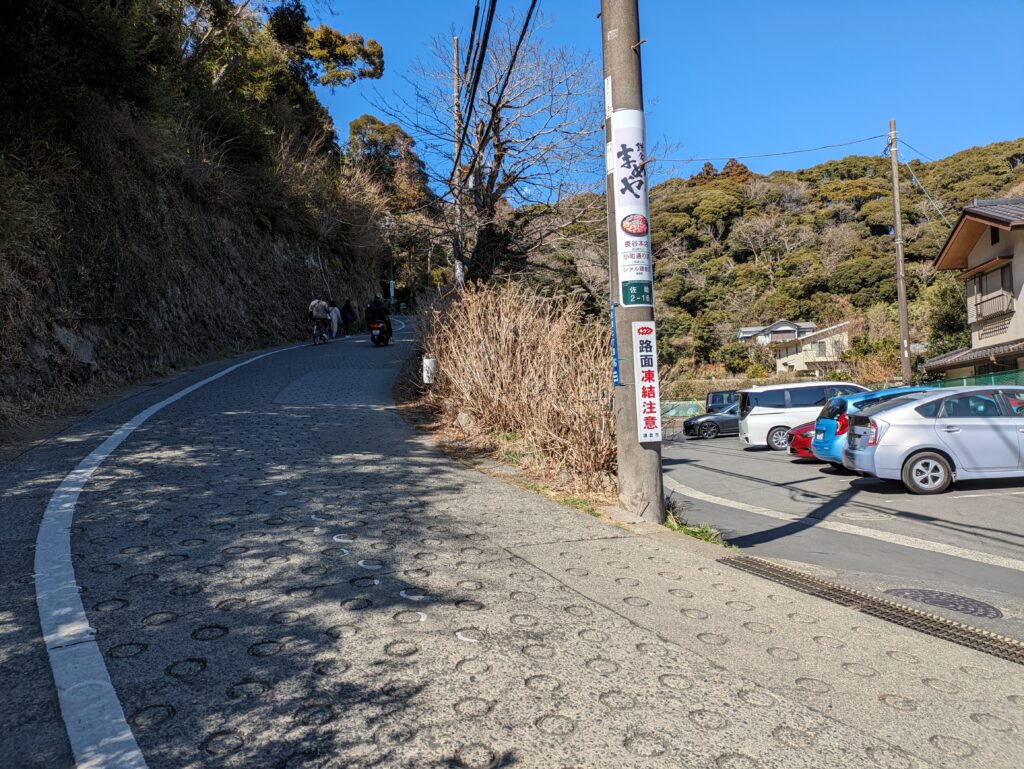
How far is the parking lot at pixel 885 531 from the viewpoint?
5.42 metres

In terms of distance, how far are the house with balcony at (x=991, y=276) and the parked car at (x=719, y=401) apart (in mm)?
8597

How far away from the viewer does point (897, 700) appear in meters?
3.00

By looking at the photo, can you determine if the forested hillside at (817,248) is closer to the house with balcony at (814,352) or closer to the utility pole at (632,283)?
the house with balcony at (814,352)

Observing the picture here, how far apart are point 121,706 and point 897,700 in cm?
311

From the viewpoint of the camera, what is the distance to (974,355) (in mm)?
25891

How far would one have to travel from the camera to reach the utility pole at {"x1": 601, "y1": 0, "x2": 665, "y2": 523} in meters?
5.92

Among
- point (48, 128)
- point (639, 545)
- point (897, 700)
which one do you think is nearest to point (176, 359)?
point (48, 128)

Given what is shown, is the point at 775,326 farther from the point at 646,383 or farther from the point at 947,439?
the point at 646,383

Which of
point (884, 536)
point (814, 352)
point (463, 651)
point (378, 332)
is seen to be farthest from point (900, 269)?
point (814, 352)

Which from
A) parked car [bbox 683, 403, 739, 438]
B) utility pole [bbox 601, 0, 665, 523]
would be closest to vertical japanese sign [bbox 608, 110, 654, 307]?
utility pole [bbox 601, 0, 665, 523]

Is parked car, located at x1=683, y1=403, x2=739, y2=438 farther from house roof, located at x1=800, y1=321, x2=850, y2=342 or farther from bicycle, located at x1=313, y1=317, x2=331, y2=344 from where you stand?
house roof, located at x1=800, y1=321, x2=850, y2=342

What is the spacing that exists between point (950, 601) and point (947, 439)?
21.6ft

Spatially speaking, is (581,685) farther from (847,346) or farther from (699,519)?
(847,346)

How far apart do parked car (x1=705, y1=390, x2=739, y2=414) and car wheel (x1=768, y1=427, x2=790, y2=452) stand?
670 centimetres
